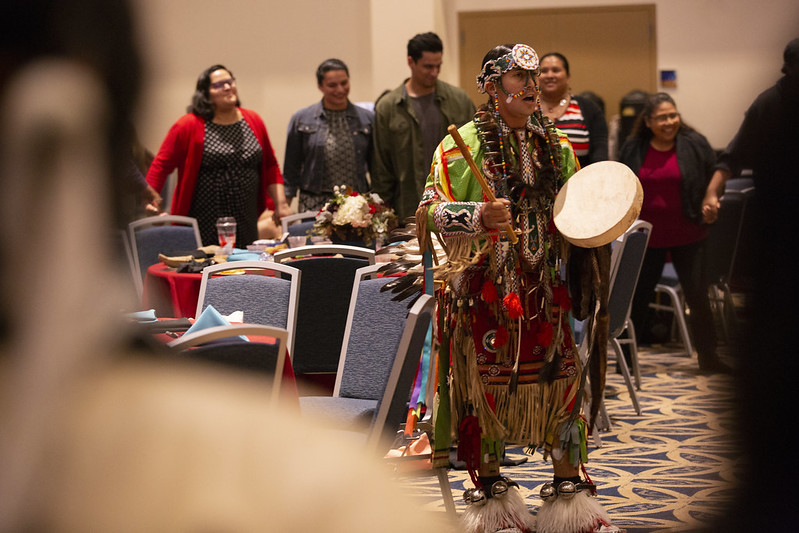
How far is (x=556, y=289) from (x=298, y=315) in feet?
3.69

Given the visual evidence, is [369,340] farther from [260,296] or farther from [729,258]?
[729,258]

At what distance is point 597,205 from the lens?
2541 mm

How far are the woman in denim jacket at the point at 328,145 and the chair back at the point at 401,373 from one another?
3240mm

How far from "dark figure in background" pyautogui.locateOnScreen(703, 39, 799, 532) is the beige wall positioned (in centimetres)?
743

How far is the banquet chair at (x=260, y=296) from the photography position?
3.20m

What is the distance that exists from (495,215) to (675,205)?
120 inches

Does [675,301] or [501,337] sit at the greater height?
[501,337]

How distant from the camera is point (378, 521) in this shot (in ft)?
1.29

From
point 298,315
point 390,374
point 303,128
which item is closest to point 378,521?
point 390,374

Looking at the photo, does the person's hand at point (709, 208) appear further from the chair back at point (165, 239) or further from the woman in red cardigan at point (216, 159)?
the chair back at point (165, 239)

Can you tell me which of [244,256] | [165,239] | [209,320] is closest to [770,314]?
[209,320]

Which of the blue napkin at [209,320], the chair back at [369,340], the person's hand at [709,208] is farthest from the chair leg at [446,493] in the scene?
the person's hand at [709,208]

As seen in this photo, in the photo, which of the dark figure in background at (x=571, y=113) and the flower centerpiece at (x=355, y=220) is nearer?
the flower centerpiece at (x=355, y=220)

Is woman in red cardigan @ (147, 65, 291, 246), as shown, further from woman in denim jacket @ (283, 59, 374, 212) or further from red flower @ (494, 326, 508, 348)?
red flower @ (494, 326, 508, 348)
